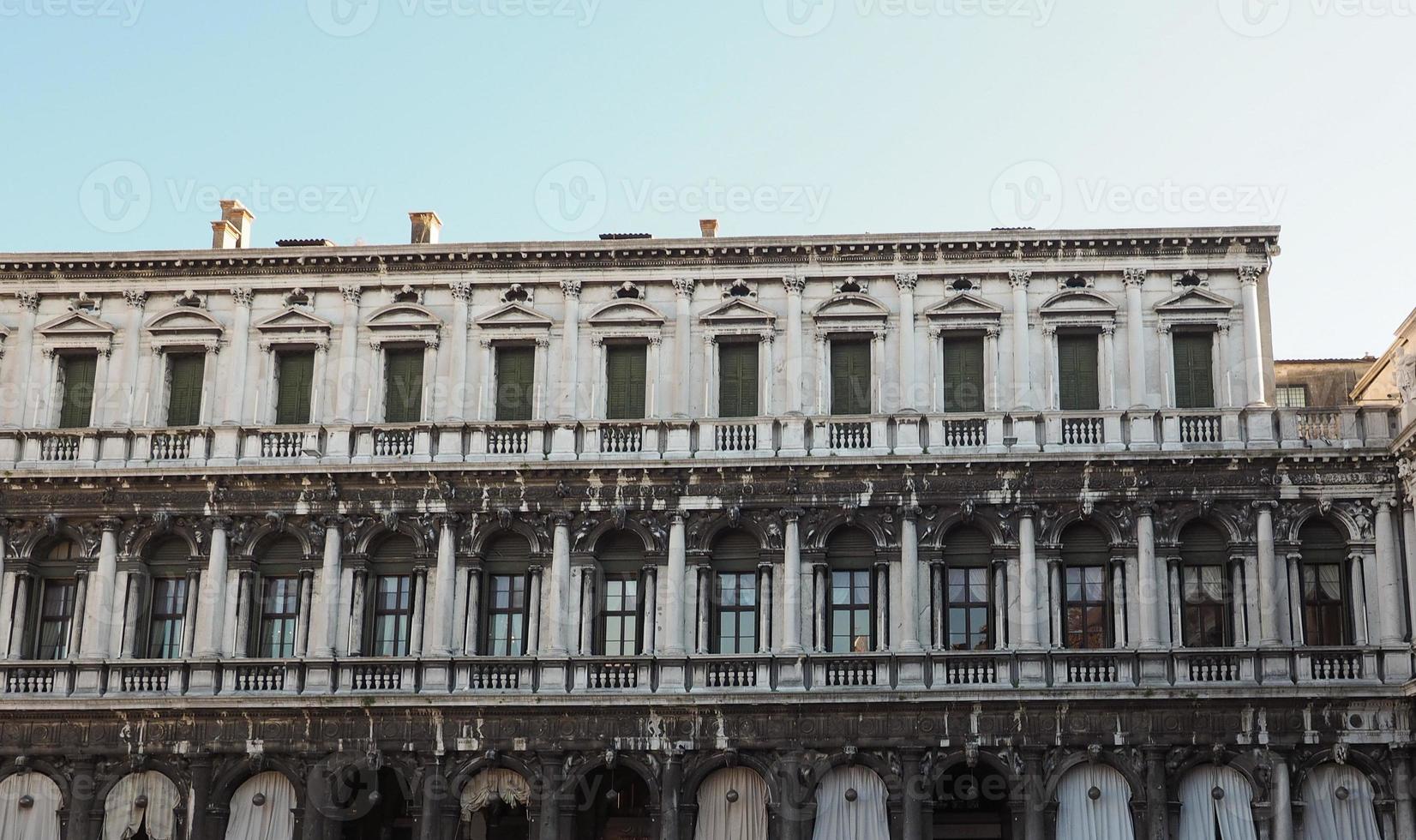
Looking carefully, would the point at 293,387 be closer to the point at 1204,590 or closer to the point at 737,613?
the point at 737,613

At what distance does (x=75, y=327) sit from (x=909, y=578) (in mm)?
18625

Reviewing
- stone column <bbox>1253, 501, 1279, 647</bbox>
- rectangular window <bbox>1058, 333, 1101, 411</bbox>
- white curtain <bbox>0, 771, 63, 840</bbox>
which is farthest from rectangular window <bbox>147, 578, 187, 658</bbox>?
stone column <bbox>1253, 501, 1279, 647</bbox>

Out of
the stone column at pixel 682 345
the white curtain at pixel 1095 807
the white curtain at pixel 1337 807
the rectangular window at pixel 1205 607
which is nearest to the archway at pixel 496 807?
the stone column at pixel 682 345

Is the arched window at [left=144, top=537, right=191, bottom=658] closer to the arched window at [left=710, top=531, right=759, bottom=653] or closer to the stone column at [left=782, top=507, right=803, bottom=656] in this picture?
the arched window at [left=710, top=531, right=759, bottom=653]

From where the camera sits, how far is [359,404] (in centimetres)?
3619

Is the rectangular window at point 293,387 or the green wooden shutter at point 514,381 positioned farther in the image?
the rectangular window at point 293,387

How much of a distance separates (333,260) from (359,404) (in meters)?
3.20

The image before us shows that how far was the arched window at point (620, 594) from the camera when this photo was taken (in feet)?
114

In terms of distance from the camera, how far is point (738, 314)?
3581cm

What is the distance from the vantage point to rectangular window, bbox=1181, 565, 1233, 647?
110 ft

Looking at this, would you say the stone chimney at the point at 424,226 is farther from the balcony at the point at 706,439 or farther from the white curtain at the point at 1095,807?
the white curtain at the point at 1095,807

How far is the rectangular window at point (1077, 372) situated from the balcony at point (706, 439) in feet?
2.57

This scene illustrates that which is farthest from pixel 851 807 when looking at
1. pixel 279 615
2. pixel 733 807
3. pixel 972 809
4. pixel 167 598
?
pixel 167 598

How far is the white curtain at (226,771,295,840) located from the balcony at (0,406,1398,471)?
638 cm
